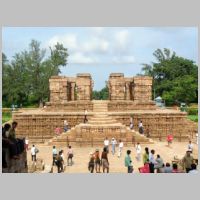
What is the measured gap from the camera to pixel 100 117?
21.4 m

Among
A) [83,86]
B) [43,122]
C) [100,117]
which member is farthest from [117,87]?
[43,122]

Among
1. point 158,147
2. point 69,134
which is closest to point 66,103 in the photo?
point 69,134

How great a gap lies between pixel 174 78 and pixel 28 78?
16.9 meters

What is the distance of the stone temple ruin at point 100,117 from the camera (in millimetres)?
19094

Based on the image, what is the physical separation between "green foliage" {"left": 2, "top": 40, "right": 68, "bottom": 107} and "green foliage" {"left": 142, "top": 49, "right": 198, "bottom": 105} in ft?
41.2

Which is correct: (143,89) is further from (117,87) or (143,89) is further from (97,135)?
(97,135)

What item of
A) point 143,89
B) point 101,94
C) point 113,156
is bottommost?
point 113,156

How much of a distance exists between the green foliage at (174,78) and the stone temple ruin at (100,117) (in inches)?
463

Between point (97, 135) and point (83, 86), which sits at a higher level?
point (83, 86)

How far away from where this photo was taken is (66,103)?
25828 mm

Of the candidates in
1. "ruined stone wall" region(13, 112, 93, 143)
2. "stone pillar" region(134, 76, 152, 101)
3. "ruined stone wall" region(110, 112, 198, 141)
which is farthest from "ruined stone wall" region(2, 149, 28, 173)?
"stone pillar" region(134, 76, 152, 101)

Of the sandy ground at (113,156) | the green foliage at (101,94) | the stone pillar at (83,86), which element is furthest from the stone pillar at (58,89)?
the green foliage at (101,94)

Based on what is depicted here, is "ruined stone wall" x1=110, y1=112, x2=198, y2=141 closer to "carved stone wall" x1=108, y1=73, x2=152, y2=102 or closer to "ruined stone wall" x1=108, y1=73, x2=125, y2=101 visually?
"carved stone wall" x1=108, y1=73, x2=152, y2=102

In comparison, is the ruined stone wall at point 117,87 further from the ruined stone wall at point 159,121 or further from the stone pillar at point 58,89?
the ruined stone wall at point 159,121
